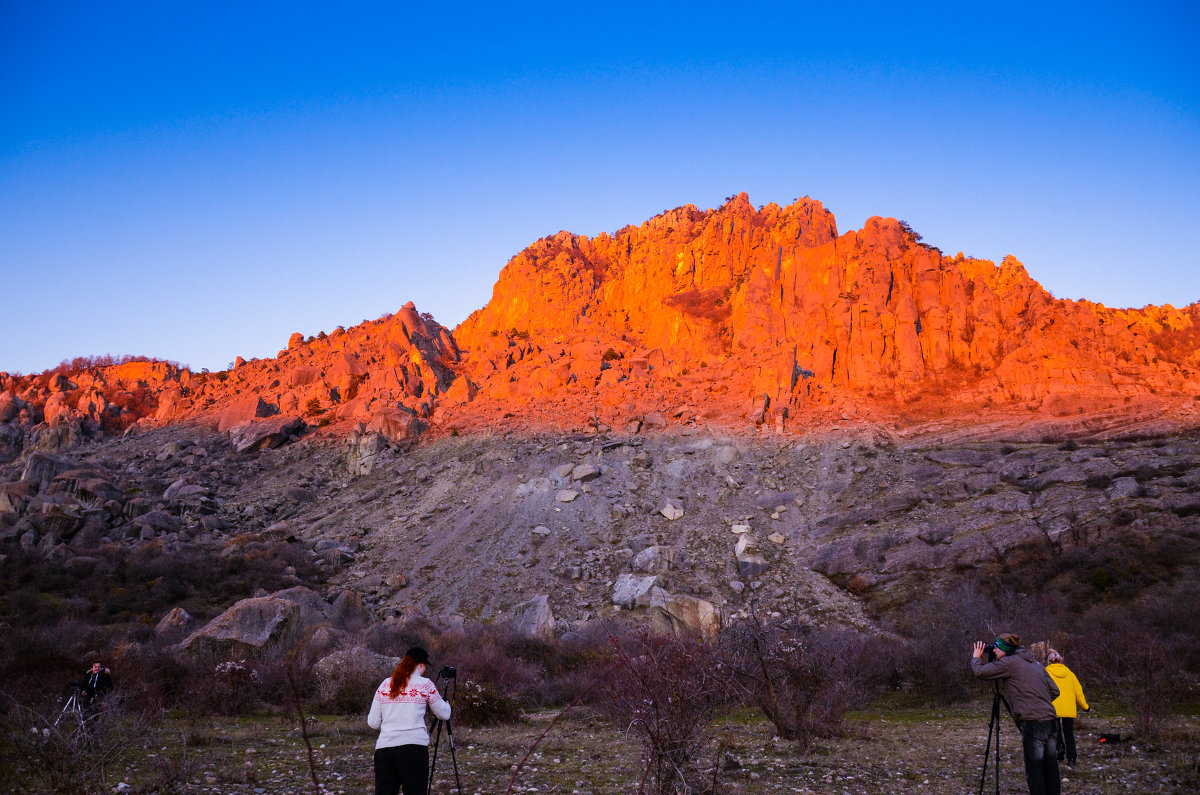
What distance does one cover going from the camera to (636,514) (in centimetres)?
4503

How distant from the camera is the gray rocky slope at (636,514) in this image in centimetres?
3662

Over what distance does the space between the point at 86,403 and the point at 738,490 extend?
218 ft

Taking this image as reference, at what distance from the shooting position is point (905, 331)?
55.7 metres

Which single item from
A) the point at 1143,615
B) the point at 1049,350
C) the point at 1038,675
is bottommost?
the point at 1143,615

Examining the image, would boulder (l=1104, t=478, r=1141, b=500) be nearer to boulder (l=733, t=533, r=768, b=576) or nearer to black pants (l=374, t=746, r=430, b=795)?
boulder (l=733, t=533, r=768, b=576)

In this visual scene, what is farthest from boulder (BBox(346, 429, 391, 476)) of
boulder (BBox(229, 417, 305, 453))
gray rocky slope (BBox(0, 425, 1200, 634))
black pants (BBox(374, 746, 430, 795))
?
black pants (BBox(374, 746, 430, 795))

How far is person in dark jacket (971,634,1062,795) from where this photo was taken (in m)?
8.03

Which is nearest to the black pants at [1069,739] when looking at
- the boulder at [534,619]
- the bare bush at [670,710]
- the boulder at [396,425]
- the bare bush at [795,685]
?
the bare bush at [795,685]

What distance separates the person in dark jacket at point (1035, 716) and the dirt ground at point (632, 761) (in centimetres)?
225

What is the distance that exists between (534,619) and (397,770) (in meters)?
28.5

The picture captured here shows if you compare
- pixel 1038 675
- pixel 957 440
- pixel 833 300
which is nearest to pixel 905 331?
pixel 833 300

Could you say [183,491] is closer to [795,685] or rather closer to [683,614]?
[683,614]

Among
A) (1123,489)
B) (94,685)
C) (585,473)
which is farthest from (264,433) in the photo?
(1123,489)

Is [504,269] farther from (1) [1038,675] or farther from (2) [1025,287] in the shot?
(1) [1038,675]
